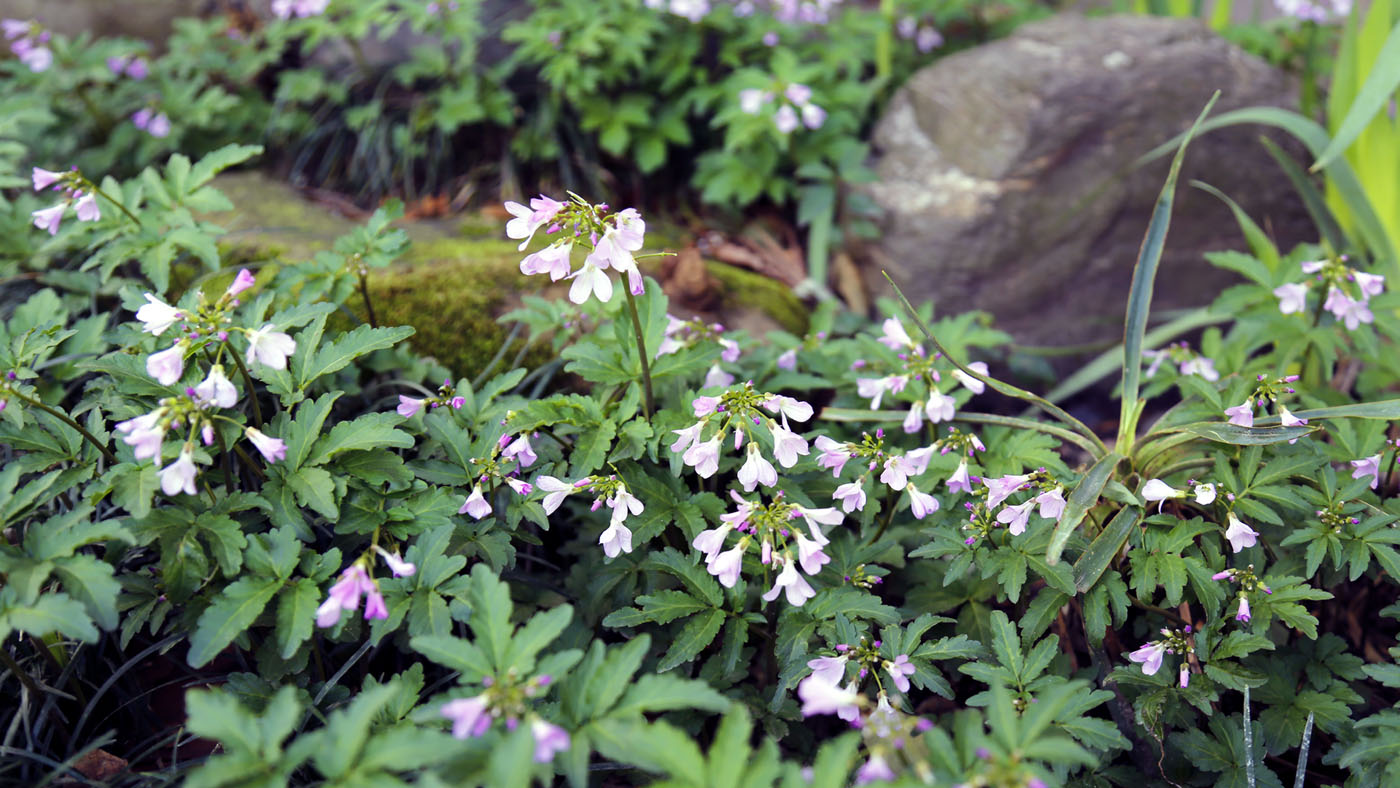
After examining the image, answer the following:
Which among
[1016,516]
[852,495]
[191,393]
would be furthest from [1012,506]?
[191,393]

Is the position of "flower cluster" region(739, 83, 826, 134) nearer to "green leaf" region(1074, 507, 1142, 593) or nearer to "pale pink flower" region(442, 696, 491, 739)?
"green leaf" region(1074, 507, 1142, 593)

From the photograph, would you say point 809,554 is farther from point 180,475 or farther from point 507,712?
point 180,475

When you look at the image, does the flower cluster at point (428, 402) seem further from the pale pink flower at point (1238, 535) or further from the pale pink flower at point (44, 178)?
the pale pink flower at point (1238, 535)

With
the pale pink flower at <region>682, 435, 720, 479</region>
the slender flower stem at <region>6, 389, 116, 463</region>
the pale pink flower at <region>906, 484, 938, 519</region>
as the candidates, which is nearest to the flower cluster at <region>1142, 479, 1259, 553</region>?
the pale pink flower at <region>906, 484, 938, 519</region>

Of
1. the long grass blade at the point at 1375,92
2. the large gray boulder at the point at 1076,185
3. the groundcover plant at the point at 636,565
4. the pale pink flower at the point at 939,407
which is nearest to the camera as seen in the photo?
the groundcover plant at the point at 636,565

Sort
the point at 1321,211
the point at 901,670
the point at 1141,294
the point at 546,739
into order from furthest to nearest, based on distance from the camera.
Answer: the point at 1321,211, the point at 1141,294, the point at 901,670, the point at 546,739

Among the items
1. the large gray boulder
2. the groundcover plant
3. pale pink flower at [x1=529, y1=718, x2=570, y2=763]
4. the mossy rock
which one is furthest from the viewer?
the large gray boulder

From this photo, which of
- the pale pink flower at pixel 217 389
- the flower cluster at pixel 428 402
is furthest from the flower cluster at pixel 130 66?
the pale pink flower at pixel 217 389
